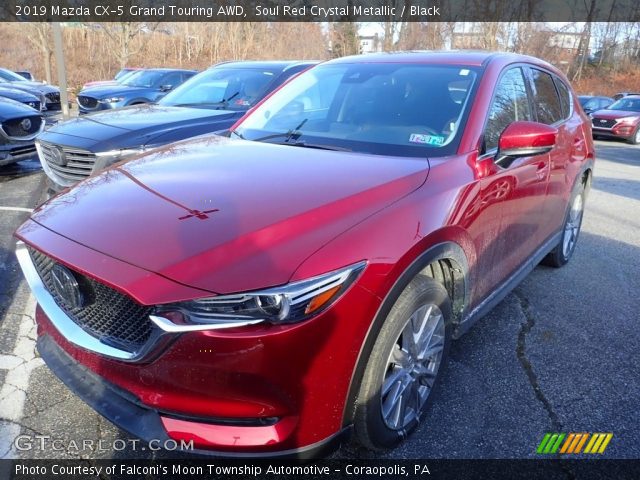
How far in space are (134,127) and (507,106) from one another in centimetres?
337

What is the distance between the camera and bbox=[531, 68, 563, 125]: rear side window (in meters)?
3.61

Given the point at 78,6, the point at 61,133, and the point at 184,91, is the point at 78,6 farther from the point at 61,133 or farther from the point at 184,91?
the point at 61,133

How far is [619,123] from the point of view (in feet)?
51.8

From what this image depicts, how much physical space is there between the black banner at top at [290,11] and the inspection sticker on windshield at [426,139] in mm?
22017

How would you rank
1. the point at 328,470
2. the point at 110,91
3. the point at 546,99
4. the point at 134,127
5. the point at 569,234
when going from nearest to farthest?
the point at 328,470 → the point at 546,99 → the point at 569,234 → the point at 134,127 → the point at 110,91

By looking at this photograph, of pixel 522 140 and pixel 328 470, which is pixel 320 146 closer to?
pixel 522 140

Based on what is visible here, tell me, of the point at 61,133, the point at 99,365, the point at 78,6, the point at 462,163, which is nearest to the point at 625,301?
the point at 462,163

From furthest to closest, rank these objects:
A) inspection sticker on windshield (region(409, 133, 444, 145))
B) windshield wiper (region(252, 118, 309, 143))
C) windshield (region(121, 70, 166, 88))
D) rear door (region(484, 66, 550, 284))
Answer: windshield (region(121, 70, 166, 88)) < windshield wiper (region(252, 118, 309, 143)) < rear door (region(484, 66, 550, 284)) < inspection sticker on windshield (region(409, 133, 444, 145))

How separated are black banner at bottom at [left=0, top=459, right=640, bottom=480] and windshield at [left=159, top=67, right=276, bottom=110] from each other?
448 centimetres

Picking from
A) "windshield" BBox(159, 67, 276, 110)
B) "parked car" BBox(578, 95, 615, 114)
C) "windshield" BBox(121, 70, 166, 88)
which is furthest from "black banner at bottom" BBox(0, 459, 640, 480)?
"parked car" BBox(578, 95, 615, 114)

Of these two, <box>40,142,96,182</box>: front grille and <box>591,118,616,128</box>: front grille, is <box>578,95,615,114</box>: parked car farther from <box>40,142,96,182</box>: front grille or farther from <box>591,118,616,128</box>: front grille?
<box>40,142,96,182</box>: front grille

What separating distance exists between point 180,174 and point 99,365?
0.98 m

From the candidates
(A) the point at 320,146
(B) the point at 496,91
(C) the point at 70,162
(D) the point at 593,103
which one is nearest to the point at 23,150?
(C) the point at 70,162

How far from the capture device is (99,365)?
1.94 m
